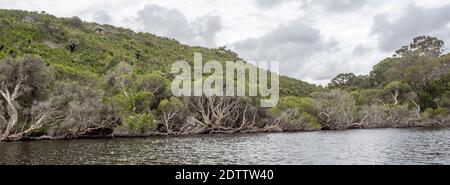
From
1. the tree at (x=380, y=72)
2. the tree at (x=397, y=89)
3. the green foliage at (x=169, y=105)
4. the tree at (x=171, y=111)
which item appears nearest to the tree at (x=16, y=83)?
the green foliage at (x=169, y=105)

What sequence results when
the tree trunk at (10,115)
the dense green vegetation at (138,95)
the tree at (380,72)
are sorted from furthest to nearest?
the tree at (380,72), the dense green vegetation at (138,95), the tree trunk at (10,115)

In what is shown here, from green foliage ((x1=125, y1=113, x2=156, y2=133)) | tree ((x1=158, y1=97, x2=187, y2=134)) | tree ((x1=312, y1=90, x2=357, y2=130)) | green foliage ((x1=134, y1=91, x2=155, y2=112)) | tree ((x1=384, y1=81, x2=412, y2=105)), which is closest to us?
green foliage ((x1=125, y1=113, x2=156, y2=133))

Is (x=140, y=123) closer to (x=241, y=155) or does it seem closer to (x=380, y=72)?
(x=241, y=155)

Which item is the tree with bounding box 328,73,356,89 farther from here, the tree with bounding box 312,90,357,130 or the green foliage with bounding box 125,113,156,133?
the green foliage with bounding box 125,113,156,133

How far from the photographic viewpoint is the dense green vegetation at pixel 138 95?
65.7m

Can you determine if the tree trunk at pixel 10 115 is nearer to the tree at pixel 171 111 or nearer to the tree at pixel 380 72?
the tree at pixel 171 111

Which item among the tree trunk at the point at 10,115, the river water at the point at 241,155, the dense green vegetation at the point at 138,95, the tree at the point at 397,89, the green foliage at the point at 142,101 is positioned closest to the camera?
the river water at the point at 241,155

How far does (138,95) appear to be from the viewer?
81375 millimetres

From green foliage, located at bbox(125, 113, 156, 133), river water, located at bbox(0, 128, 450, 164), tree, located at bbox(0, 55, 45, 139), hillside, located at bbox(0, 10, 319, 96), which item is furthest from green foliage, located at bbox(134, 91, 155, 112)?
river water, located at bbox(0, 128, 450, 164)

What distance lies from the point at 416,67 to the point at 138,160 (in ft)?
354

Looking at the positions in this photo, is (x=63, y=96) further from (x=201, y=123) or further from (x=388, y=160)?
(x=388, y=160)

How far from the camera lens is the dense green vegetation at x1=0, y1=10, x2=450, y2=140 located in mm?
65688
